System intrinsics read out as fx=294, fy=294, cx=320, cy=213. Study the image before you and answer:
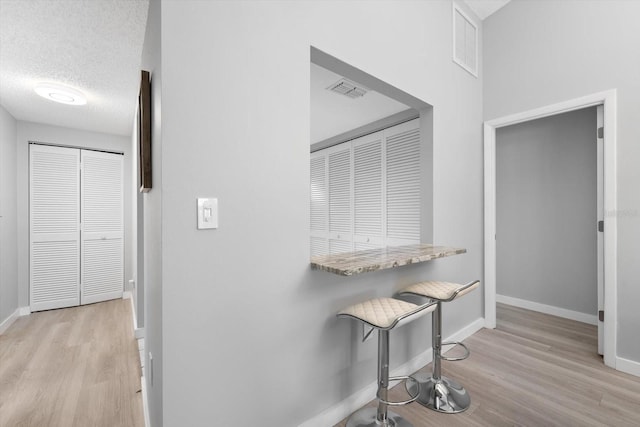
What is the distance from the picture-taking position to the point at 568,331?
2.89 meters

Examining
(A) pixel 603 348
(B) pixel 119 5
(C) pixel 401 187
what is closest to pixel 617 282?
(A) pixel 603 348

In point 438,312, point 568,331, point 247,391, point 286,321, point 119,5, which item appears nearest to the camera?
point 247,391

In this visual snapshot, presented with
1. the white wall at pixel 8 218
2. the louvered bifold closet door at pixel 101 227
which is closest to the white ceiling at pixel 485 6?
the louvered bifold closet door at pixel 101 227

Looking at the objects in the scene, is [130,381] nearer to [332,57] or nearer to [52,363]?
[52,363]

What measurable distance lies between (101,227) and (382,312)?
14.9 ft

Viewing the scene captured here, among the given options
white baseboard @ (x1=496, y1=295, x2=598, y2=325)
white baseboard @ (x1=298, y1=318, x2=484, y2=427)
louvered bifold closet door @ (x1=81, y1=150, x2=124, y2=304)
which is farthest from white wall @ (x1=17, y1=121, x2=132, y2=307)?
white baseboard @ (x1=496, y1=295, x2=598, y2=325)

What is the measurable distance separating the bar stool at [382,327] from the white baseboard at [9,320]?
13.1ft

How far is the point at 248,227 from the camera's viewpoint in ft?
4.40

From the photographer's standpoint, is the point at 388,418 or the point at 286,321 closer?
the point at 286,321

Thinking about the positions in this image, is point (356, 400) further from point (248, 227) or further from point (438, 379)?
point (248, 227)

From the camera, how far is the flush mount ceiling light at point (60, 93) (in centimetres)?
280

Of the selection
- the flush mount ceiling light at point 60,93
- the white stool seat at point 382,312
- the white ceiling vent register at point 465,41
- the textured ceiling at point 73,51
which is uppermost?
the white ceiling vent register at point 465,41

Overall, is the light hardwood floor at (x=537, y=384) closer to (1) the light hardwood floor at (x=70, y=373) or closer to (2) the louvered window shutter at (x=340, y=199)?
(1) the light hardwood floor at (x=70, y=373)

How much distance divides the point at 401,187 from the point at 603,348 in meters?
2.19
